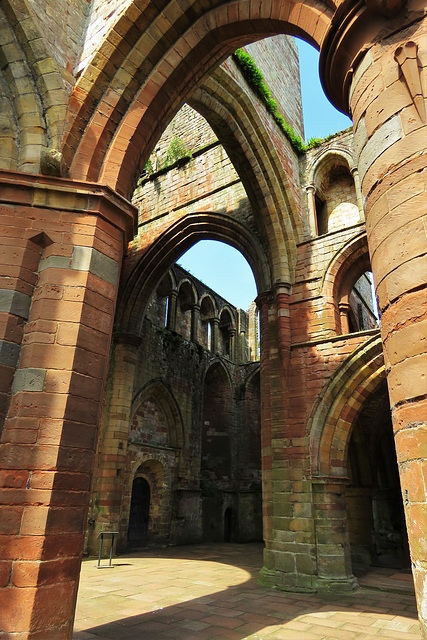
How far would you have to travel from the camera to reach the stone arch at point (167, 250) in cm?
1077

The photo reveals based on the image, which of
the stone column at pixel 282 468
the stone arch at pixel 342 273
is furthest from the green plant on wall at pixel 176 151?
the stone arch at pixel 342 273

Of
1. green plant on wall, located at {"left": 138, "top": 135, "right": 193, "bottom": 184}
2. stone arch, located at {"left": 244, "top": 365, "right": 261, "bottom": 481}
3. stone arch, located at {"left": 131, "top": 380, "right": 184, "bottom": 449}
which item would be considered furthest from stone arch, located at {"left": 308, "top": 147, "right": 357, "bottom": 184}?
stone arch, located at {"left": 244, "top": 365, "right": 261, "bottom": 481}

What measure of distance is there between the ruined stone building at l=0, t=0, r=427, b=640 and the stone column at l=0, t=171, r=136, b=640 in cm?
2

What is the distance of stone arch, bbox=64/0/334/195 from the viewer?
4438 millimetres

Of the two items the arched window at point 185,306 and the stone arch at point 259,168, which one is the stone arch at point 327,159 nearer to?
the stone arch at point 259,168

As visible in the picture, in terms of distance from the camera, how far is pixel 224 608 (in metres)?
5.38

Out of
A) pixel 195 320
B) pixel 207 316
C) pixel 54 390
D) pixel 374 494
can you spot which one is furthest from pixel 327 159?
pixel 54 390

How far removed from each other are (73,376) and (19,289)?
3.03ft

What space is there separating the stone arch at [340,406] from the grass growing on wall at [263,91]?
553 cm

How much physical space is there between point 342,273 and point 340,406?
270cm

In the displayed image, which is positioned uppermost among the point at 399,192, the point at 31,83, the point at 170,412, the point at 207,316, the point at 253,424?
the point at 207,316

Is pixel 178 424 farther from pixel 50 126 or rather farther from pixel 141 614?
pixel 50 126

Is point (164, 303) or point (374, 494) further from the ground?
point (164, 303)

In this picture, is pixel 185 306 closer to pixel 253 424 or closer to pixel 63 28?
pixel 253 424
